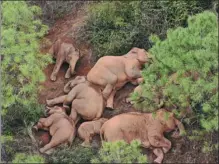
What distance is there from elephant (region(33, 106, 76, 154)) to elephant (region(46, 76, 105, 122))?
17 centimetres

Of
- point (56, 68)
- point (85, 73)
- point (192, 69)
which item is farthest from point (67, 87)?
point (192, 69)

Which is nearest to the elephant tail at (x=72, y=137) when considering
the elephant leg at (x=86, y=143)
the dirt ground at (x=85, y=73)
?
the elephant leg at (x=86, y=143)

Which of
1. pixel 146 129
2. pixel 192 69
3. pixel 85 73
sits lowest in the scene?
pixel 146 129

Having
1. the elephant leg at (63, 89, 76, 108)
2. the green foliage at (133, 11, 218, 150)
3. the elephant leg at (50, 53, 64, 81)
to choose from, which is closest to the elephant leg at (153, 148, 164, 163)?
the green foliage at (133, 11, 218, 150)

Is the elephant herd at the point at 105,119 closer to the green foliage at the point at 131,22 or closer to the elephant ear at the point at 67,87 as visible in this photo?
the elephant ear at the point at 67,87

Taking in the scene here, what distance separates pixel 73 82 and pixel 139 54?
953mm

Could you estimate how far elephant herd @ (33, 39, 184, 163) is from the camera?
24.9 feet

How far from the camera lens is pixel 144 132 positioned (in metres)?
7.64

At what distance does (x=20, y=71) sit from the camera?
26.5ft

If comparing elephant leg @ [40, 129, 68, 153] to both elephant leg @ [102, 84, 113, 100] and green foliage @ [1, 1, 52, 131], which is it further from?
elephant leg @ [102, 84, 113, 100]

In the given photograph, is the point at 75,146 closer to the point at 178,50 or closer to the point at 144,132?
the point at 144,132

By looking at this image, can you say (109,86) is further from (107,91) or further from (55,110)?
(55,110)

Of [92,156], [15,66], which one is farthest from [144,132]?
[15,66]

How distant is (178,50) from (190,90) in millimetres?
443
